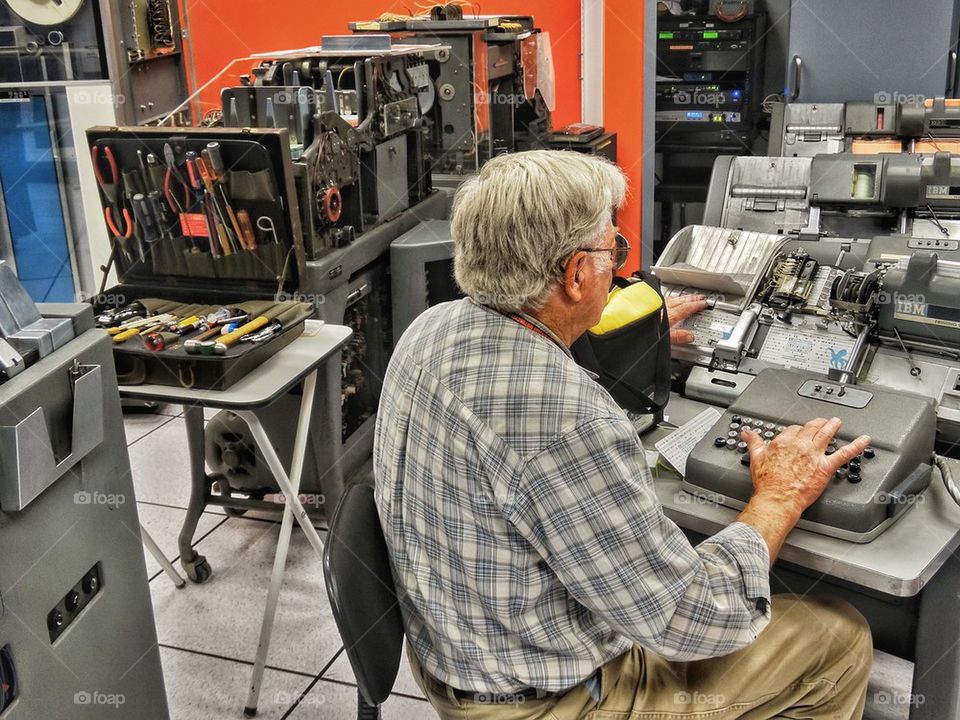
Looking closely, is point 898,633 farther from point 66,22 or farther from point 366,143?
point 66,22

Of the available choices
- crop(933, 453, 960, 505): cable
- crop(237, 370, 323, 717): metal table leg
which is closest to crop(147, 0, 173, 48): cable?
crop(237, 370, 323, 717): metal table leg

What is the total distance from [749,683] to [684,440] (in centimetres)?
49

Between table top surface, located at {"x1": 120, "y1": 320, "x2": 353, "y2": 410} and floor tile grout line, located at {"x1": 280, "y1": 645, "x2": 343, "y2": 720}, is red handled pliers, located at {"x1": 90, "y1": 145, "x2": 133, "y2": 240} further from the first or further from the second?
floor tile grout line, located at {"x1": 280, "y1": 645, "x2": 343, "y2": 720}

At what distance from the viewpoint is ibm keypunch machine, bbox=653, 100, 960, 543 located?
169 centimetres

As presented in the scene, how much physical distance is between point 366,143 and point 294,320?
77 centimetres

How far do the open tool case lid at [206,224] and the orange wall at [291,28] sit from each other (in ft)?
7.64

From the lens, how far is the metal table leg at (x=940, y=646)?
168 cm

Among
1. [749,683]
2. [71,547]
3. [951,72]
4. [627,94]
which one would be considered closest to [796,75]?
[951,72]

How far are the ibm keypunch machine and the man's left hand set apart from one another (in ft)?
0.08

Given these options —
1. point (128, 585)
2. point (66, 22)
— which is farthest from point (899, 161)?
point (66, 22)

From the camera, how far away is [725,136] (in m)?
5.21

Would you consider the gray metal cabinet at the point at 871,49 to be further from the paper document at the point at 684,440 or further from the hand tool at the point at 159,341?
the hand tool at the point at 159,341

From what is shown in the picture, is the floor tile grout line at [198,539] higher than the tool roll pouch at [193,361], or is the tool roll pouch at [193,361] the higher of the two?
the tool roll pouch at [193,361]

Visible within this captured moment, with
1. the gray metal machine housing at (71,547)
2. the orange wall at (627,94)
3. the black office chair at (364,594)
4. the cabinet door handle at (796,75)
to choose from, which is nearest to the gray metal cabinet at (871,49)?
the cabinet door handle at (796,75)
